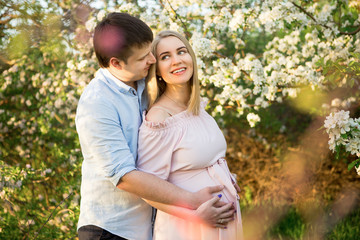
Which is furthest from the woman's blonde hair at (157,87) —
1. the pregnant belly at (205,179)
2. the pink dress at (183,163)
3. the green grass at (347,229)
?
the green grass at (347,229)

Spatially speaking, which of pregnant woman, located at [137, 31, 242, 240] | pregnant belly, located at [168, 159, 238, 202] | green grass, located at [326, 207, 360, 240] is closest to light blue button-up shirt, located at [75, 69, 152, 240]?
pregnant woman, located at [137, 31, 242, 240]

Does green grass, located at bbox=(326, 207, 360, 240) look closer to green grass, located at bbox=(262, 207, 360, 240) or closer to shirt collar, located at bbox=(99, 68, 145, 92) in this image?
green grass, located at bbox=(262, 207, 360, 240)

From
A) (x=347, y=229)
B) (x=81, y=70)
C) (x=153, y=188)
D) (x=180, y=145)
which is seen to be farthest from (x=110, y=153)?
(x=347, y=229)

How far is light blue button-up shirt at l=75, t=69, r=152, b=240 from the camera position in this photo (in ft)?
6.50

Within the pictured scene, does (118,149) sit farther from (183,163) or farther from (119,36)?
(119,36)

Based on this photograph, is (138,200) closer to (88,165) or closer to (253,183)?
(88,165)

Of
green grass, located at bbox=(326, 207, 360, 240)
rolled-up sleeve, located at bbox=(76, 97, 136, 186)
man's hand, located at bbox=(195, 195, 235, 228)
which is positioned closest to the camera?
rolled-up sleeve, located at bbox=(76, 97, 136, 186)

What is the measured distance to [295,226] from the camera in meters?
4.10

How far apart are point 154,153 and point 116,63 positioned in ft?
1.86

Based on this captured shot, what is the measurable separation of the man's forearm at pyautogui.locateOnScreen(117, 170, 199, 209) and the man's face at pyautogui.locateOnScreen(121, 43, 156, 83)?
595 millimetres

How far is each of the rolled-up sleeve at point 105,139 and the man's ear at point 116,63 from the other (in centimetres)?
29

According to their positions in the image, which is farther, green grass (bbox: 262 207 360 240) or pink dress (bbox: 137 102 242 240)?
green grass (bbox: 262 207 360 240)

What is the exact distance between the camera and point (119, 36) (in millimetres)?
2154

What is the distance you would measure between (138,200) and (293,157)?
11.8ft
